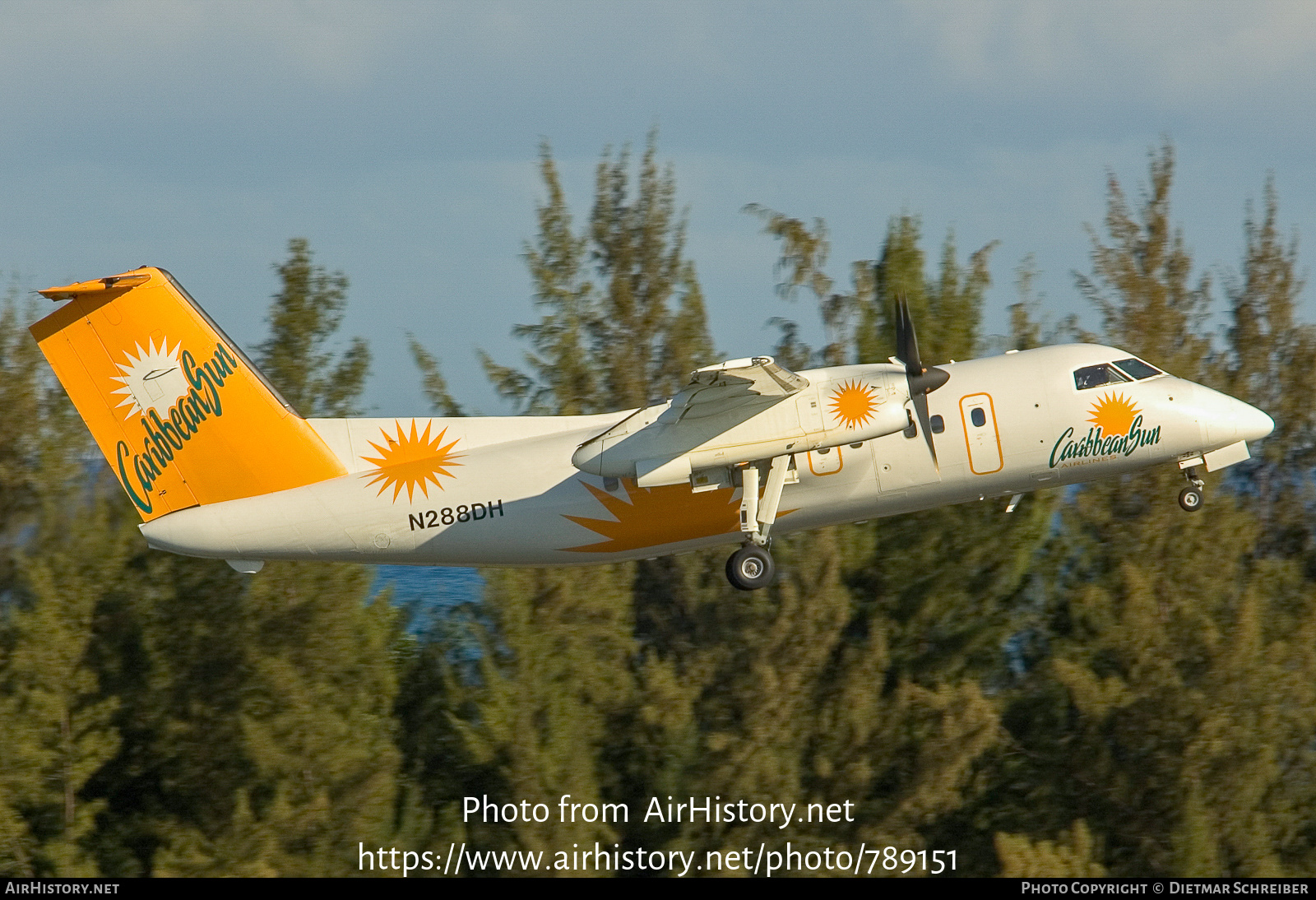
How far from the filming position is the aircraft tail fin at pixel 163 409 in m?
16.3

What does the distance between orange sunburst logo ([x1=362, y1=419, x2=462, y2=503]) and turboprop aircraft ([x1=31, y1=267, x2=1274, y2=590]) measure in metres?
0.02

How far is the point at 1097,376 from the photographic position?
16.3 m

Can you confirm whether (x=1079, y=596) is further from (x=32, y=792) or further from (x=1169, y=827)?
(x=32, y=792)

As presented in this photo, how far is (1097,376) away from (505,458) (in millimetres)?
6971

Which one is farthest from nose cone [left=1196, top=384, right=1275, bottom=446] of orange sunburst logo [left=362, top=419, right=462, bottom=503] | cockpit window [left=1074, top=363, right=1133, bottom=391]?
orange sunburst logo [left=362, top=419, right=462, bottom=503]

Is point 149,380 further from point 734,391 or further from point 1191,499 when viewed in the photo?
point 1191,499

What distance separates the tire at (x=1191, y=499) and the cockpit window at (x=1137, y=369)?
155cm

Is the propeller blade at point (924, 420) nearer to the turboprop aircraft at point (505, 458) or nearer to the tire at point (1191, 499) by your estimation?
the turboprop aircraft at point (505, 458)

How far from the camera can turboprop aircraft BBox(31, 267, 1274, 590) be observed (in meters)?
15.9

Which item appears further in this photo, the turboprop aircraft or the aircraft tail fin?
the aircraft tail fin

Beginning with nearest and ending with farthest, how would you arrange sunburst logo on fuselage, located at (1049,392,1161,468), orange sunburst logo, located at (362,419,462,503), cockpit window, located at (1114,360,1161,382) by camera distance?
orange sunburst logo, located at (362,419,462,503) < sunburst logo on fuselage, located at (1049,392,1161,468) < cockpit window, located at (1114,360,1161,382)

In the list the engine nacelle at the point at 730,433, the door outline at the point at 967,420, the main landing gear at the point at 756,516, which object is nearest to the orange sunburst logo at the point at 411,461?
the engine nacelle at the point at 730,433

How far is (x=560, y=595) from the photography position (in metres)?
29.6

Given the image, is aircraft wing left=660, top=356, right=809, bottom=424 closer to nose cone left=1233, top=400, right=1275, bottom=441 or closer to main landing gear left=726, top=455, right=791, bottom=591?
main landing gear left=726, top=455, right=791, bottom=591
